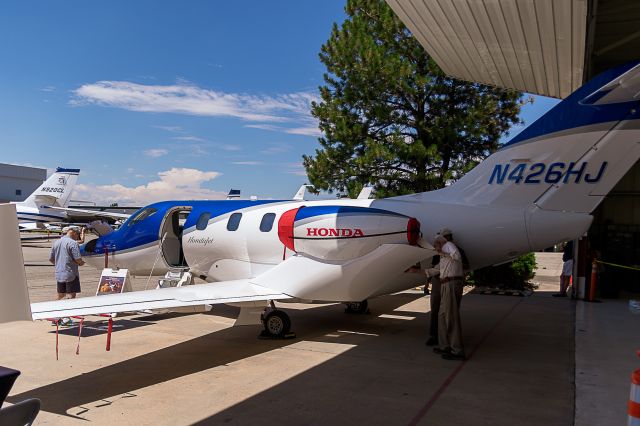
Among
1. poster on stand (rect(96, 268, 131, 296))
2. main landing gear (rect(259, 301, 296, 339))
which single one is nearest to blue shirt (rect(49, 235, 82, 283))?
poster on stand (rect(96, 268, 131, 296))

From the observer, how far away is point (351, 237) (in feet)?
27.6

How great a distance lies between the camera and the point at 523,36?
10758mm

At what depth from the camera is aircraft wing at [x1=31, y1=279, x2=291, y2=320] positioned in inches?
263

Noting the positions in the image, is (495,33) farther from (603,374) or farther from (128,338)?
(128,338)

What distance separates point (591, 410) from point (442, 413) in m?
1.64

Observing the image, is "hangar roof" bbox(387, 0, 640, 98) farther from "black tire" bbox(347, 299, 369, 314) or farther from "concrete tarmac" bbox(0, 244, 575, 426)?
"black tire" bbox(347, 299, 369, 314)

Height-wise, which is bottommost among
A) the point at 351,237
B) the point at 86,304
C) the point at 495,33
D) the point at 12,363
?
the point at 12,363

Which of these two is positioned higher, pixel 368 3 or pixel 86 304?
pixel 368 3

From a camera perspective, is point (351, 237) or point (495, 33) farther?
point (495, 33)

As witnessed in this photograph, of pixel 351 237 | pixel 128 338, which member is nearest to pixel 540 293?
pixel 351 237

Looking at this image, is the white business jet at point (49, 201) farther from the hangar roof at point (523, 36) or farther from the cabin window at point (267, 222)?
the hangar roof at point (523, 36)

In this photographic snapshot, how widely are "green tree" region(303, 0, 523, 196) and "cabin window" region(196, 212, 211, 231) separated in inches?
288

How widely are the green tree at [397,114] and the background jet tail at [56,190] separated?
28347 millimetres

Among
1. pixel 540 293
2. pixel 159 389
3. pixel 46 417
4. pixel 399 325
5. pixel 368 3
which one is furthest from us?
pixel 368 3
